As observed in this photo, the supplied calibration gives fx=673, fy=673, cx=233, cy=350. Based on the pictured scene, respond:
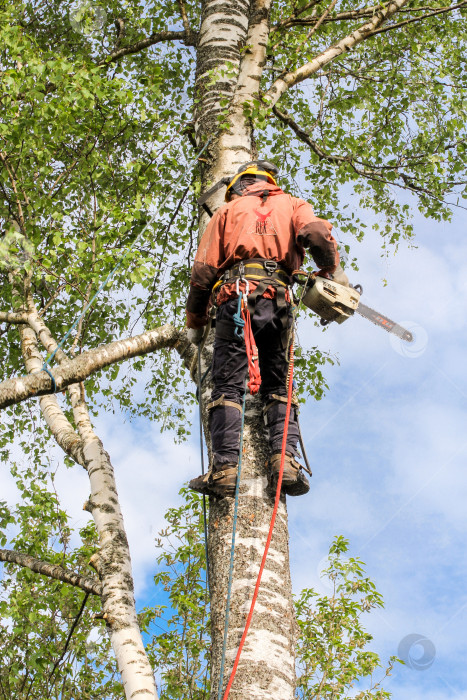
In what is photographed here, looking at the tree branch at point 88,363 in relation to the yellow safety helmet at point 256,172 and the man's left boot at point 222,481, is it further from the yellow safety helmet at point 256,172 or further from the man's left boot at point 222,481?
the man's left boot at point 222,481

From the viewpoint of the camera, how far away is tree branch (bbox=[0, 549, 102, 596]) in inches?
158

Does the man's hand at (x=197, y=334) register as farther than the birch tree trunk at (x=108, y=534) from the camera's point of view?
Yes

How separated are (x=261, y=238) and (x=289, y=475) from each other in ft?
4.40

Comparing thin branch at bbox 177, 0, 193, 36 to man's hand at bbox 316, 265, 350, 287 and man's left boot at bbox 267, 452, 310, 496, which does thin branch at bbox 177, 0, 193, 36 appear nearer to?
man's hand at bbox 316, 265, 350, 287

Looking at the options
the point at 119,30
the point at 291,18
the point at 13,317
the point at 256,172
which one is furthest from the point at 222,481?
the point at 119,30

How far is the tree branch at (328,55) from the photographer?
5.77 metres

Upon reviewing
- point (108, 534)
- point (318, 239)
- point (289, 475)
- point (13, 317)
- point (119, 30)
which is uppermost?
point (119, 30)

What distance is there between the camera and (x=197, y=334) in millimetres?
4219

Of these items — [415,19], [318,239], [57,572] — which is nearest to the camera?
[318,239]

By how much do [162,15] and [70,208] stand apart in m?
2.63

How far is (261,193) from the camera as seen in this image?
4.04 metres

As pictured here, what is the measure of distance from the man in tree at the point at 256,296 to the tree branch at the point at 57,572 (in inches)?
44.4

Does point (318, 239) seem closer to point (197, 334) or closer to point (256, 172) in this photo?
point (256, 172)

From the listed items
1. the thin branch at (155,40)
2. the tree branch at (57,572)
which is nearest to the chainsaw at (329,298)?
the tree branch at (57,572)
